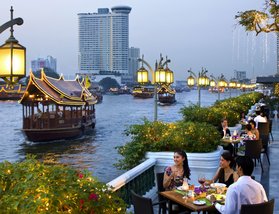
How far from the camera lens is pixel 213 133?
9203mm

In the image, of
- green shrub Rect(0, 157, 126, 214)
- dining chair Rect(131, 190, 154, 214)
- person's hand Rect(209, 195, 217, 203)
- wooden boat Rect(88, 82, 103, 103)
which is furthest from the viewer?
wooden boat Rect(88, 82, 103, 103)

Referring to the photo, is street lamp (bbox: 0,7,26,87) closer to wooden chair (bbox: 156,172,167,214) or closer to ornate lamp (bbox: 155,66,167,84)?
wooden chair (bbox: 156,172,167,214)

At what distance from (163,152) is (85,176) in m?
4.40

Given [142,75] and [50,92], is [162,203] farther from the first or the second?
[50,92]

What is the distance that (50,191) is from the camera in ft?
11.0

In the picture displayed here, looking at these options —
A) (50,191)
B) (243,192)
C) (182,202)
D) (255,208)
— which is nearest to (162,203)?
(182,202)

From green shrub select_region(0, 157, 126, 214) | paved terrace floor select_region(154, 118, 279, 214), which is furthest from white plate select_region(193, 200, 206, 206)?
green shrub select_region(0, 157, 126, 214)

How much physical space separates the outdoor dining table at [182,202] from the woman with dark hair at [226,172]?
922 mm

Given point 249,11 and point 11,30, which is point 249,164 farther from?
point 249,11

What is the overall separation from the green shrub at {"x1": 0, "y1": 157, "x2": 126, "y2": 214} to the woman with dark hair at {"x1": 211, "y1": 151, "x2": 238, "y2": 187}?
313cm

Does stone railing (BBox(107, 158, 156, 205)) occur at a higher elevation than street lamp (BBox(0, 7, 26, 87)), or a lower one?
lower

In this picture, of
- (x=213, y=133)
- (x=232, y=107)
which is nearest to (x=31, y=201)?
(x=213, y=133)

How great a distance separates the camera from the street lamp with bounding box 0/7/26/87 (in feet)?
16.3

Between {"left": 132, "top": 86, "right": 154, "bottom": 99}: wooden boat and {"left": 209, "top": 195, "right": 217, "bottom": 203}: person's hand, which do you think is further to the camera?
{"left": 132, "top": 86, "right": 154, "bottom": 99}: wooden boat
